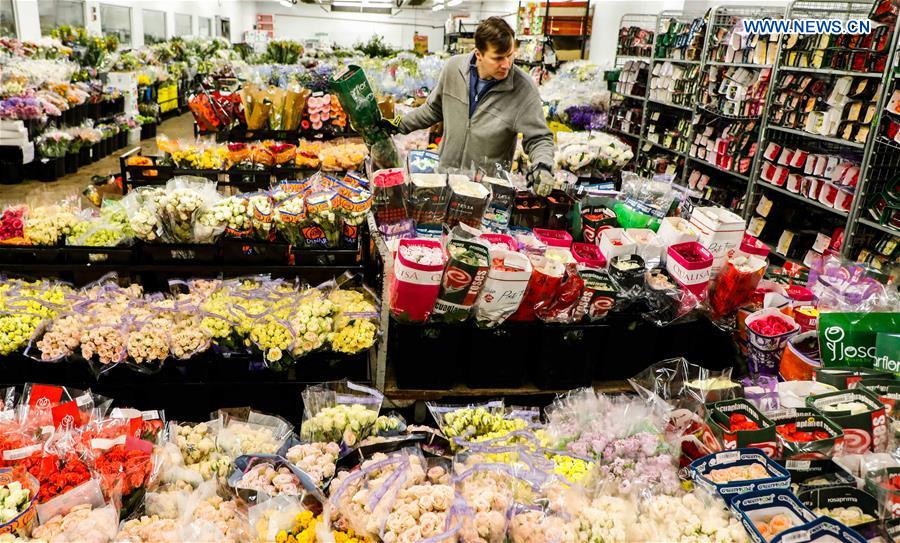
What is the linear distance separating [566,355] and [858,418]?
0.89 m

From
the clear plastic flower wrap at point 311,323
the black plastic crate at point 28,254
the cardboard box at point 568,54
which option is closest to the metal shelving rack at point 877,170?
the clear plastic flower wrap at point 311,323

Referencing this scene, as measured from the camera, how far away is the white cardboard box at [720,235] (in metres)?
2.39

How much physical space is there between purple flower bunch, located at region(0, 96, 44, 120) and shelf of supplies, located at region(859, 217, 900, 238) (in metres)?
8.28

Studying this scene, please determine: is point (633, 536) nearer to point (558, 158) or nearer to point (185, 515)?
point (185, 515)

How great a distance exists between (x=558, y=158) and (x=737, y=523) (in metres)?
3.27

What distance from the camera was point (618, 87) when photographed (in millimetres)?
8867

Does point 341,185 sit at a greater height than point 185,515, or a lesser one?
greater

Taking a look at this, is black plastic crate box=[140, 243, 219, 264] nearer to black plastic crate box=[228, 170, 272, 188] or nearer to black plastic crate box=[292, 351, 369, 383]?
black plastic crate box=[292, 351, 369, 383]

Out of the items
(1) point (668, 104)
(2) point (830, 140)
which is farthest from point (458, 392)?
(1) point (668, 104)

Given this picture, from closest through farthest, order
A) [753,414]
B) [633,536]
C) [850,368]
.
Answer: [633,536] → [753,414] → [850,368]

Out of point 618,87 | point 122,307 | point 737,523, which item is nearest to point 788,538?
point 737,523

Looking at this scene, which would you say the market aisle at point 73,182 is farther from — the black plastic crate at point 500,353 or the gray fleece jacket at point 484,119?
the black plastic crate at point 500,353

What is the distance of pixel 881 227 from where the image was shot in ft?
14.5

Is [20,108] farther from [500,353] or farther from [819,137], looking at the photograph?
[819,137]
